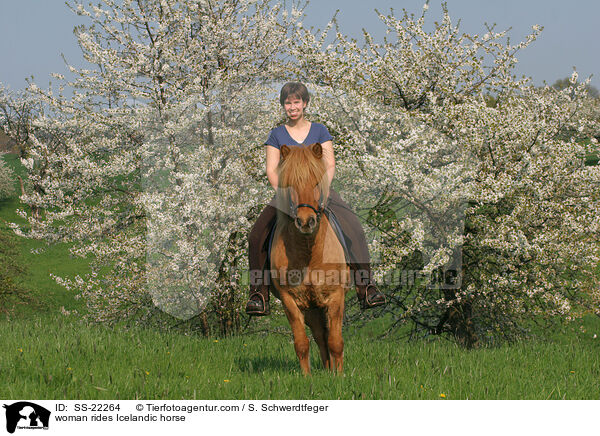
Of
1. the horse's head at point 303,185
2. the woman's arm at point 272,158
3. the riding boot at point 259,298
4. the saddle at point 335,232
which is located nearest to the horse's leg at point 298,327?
the riding boot at point 259,298

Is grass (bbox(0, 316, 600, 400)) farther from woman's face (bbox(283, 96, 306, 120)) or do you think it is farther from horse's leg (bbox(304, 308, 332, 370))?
woman's face (bbox(283, 96, 306, 120))

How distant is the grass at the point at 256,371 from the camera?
479 centimetres

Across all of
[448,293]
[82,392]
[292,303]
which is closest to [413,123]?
[448,293]

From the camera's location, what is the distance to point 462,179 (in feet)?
30.1

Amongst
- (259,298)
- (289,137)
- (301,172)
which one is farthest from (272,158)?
(259,298)

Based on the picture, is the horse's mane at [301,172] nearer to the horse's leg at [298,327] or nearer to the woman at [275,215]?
the woman at [275,215]

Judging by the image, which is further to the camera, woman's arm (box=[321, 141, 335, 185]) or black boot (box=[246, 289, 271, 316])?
black boot (box=[246, 289, 271, 316])

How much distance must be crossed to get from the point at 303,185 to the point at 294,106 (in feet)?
4.93

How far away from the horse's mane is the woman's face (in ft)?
3.29

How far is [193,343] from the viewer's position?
7.82 metres

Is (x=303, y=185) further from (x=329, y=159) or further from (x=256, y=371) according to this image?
(x=256, y=371)

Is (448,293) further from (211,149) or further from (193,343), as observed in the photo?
(211,149)
